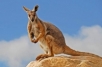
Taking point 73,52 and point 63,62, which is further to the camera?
point 73,52

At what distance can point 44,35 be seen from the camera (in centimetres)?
945

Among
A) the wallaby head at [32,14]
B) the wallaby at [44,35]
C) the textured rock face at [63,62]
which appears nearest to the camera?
the textured rock face at [63,62]

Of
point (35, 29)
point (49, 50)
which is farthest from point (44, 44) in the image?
point (35, 29)

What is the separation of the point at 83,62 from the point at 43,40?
1309 mm

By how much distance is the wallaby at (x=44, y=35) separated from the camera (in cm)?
935

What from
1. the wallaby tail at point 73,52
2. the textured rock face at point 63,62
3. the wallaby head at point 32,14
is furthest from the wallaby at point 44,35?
the textured rock face at point 63,62

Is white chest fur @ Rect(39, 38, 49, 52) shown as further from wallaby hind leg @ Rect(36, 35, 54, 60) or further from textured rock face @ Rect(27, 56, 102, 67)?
textured rock face @ Rect(27, 56, 102, 67)

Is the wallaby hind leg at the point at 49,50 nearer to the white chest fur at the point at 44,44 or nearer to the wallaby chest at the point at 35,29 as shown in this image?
the white chest fur at the point at 44,44

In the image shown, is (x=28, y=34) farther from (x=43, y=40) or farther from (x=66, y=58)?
(x=66, y=58)

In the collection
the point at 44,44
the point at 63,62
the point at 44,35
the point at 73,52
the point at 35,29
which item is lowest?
the point at 63,62

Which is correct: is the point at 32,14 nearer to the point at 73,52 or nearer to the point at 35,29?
the point at 35,29

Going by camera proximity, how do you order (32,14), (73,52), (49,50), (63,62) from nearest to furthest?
(63,62) < (32,14) < (49,50) < (73,52)

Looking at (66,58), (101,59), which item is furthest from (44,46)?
(101,59)

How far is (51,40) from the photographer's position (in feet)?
31.0
